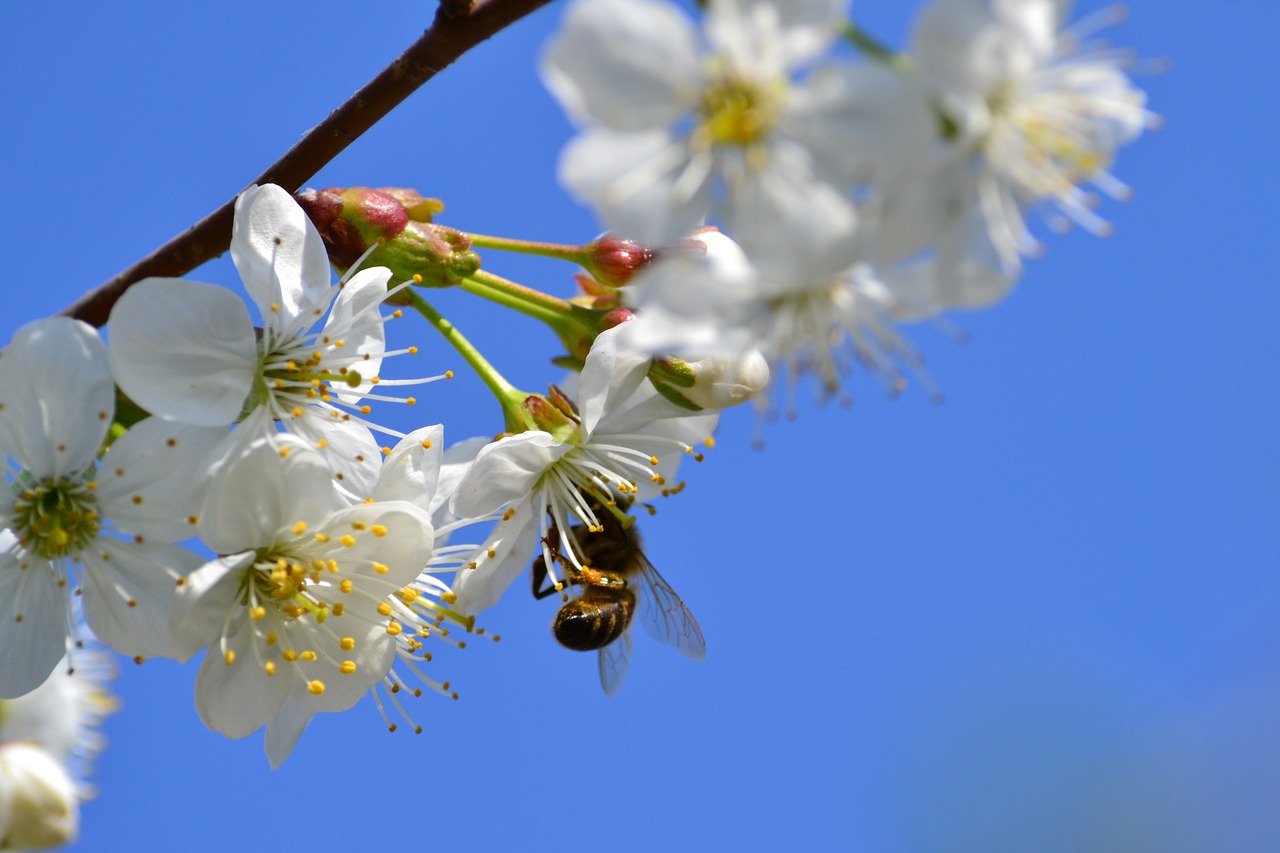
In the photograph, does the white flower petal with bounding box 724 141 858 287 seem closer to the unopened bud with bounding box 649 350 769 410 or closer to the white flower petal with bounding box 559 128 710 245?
the white flower petal with bounding box 559 128 710 245

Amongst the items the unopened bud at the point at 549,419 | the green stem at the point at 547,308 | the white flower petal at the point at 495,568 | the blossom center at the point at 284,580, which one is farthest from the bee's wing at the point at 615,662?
the blossom center at the point at 284,580

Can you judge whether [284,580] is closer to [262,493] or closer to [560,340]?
[262,493]

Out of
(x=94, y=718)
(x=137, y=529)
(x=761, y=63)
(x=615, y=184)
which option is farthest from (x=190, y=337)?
(x=94, y=718)

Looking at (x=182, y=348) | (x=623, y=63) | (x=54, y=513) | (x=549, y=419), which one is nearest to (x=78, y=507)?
(x=54, y=513)

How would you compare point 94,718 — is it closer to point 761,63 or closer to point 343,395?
point 343,395

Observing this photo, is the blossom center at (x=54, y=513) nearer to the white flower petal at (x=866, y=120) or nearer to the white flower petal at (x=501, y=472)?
the white flower petal at (x=501, y=472)
